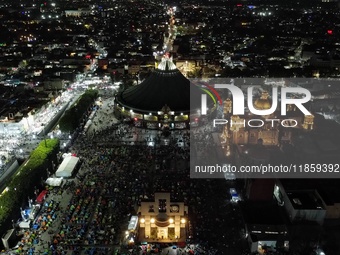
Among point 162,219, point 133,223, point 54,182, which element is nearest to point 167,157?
point 54,182

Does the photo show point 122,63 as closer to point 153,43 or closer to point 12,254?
point 153,43

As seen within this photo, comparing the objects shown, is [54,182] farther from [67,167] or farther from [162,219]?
[162,219]

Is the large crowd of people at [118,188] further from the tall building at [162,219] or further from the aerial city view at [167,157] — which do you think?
the tall building at [162,219]

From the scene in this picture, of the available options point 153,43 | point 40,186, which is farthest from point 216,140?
point 153,43

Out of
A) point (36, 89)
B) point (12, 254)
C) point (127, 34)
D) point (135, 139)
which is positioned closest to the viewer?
point (12, 254)

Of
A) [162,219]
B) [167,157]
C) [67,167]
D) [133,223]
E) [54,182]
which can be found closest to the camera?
[162,219]

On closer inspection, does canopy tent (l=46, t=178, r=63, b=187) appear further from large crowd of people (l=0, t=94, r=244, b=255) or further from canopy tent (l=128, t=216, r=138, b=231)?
canopy tent (l=128, t=216, r=138, b=231)

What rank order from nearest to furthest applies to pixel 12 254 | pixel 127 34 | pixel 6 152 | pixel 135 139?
pixel 12 254
pixel 6 152
pixel 135 139
pixel 127 34
